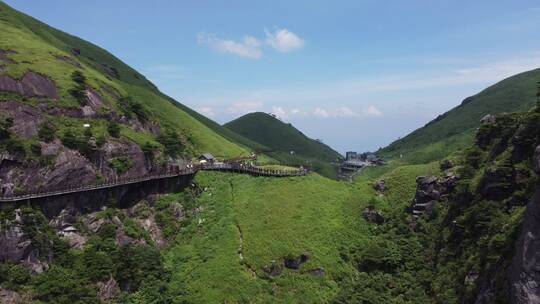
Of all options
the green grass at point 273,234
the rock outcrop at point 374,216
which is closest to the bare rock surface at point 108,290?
the green grass at point 273,234

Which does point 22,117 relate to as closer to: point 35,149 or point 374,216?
point 35,149

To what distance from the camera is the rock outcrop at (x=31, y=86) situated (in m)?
81.0

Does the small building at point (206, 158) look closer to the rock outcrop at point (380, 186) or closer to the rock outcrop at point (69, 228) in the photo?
the rock outcrop at point (69, 228)

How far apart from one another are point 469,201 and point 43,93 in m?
83.5

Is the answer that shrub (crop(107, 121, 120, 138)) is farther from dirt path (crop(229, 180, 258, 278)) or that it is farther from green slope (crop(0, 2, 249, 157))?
dirt path (crop(229, 180, 258, 278))

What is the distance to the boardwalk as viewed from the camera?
2374 inches

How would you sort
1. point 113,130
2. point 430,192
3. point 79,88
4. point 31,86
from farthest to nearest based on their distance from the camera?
point 79,88 < point 31,86 < point 113,130 < point 430,192

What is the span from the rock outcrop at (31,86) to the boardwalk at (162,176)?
2808 centimetres

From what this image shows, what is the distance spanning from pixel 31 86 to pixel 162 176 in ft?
114

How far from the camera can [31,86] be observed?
84062mm

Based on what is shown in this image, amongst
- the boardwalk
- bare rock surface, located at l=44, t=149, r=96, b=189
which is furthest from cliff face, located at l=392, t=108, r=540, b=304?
bare rock surface, located at l=44, t=149, r=96, b=189

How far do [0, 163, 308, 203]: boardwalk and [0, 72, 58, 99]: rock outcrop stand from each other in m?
28.1

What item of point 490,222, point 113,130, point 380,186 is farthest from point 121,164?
point 490,222

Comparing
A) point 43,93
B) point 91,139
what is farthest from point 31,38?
point 91,139
